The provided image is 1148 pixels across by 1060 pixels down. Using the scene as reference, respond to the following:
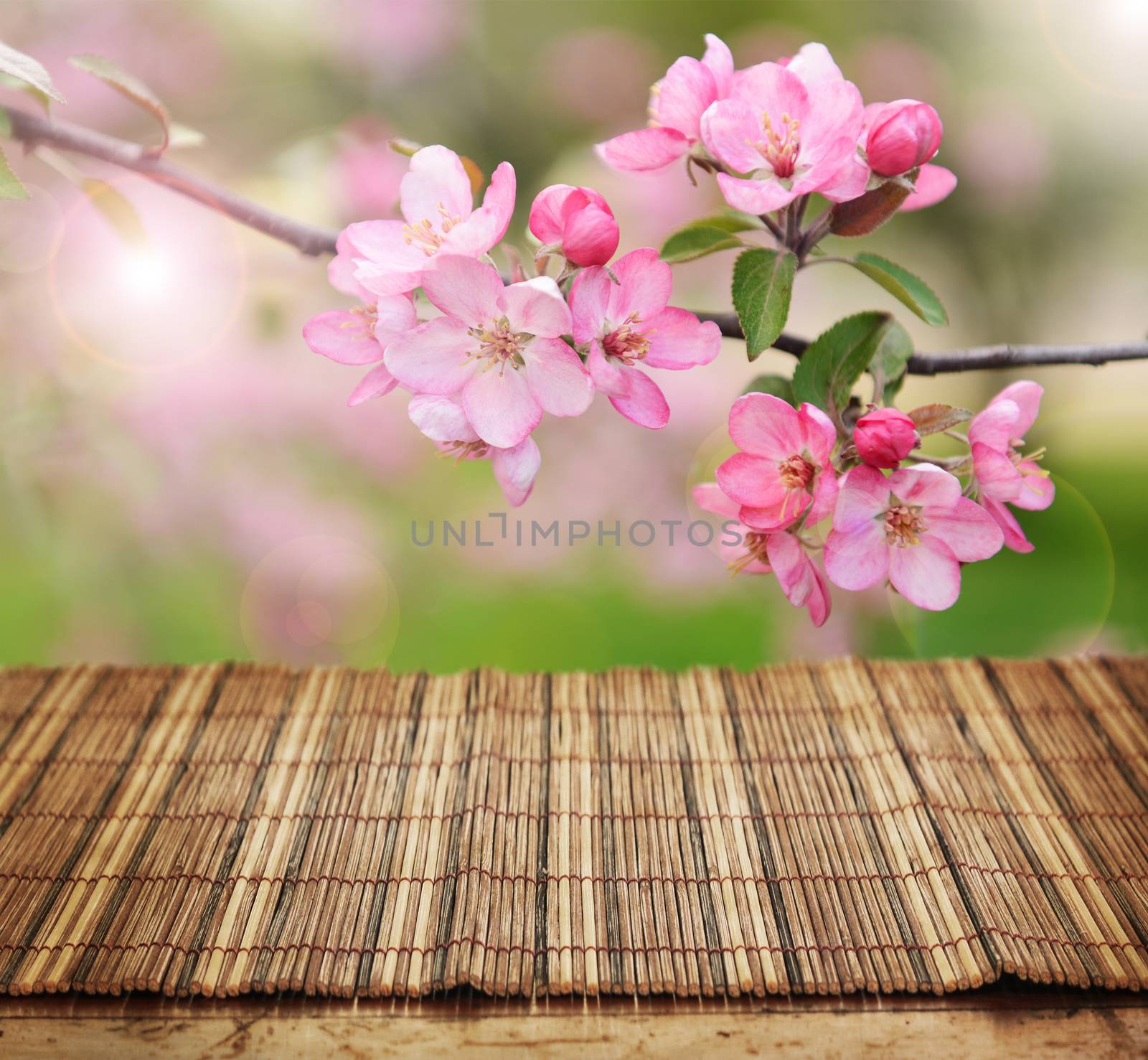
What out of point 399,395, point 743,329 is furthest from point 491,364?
point 399,395

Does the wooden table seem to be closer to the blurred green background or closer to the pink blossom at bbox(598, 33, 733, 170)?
the pink blossom at bbox(598, 33, 733, 170)

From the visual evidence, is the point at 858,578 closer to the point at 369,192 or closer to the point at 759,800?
the point at 759,800

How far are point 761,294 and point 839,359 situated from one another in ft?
0.23

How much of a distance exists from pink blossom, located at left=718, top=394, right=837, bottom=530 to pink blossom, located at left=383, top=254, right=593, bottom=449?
85 millimetres

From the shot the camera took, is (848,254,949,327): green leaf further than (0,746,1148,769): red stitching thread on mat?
No

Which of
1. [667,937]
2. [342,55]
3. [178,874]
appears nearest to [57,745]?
[178,874]

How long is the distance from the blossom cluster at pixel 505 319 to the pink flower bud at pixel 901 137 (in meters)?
0.12

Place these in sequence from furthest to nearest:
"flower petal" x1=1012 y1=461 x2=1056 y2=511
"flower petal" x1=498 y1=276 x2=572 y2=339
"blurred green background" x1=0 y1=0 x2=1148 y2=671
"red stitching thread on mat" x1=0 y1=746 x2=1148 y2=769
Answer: "blurred green background" x1=0 y1=0 x2=1148 y2=671 < "red stitching thread on mat" x1=0 y1=746 x2=1148 y2=769 < "flower petal" x1=1012 y1=461 x2=1056 y2=511 < "flower petal" x1=498 y1=276 x2=572 y2=339

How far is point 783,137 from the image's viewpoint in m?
0.50

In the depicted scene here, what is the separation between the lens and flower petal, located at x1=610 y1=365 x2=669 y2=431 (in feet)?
1.64

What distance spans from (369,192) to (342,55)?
0.25 m

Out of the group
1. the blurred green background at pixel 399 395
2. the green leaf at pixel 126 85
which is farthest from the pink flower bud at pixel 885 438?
the blurred green background at pixel 399 395

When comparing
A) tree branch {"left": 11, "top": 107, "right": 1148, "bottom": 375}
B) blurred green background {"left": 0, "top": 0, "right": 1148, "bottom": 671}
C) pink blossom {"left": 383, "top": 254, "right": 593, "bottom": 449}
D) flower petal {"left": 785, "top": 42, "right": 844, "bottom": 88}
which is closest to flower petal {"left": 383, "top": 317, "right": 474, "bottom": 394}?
pink blossom {"left": 383, "top": 254, "right": 593, "bottom": 449}

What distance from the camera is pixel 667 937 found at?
0.55m
